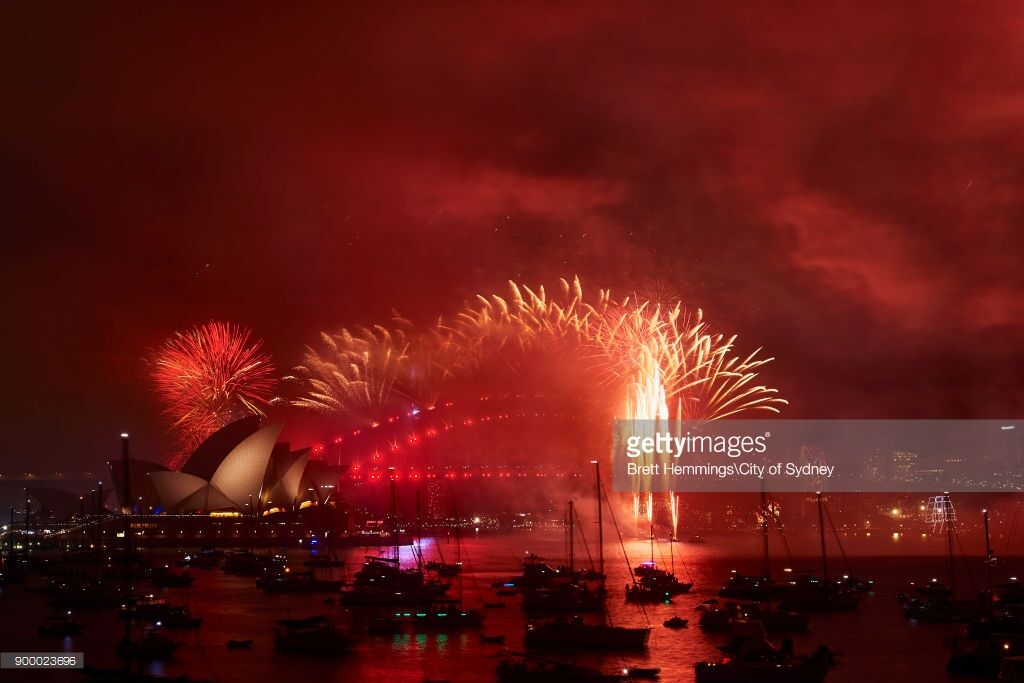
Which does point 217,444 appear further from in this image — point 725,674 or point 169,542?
point 725,674

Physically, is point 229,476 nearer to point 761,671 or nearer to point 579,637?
point 579,637

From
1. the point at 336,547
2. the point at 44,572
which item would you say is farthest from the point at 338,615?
the point at 336,547

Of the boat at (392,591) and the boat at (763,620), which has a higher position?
the boat at (392,591)

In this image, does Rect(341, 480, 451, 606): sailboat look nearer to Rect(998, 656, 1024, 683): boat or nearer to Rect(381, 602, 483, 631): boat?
Rect(381, 602, 483, 631): boat

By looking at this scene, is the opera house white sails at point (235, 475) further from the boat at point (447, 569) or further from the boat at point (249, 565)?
the boat at point (447, 569)

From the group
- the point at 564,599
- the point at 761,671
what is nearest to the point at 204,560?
the point at 564,599

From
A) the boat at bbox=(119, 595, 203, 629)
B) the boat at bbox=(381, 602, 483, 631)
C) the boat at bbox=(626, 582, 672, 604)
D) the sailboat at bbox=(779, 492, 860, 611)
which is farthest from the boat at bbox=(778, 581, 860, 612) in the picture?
the boat at bbox=(119, 595, 203, 629)

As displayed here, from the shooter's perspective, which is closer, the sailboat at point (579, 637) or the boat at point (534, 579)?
the sailboat at point (579, 637)

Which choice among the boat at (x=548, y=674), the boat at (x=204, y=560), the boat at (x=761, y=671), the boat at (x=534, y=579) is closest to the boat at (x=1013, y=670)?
the boat at (x=761, y=671)
